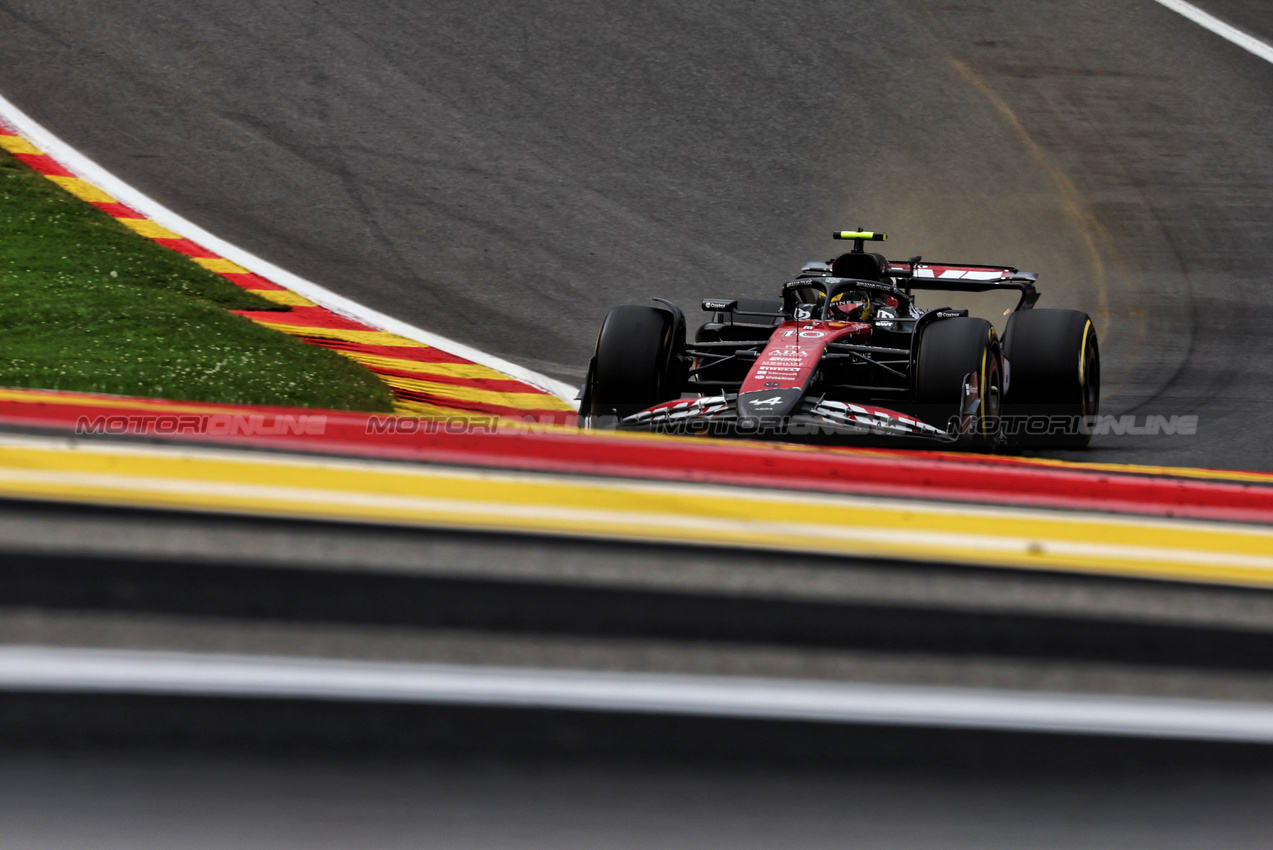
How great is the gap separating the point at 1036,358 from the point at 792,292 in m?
1.32

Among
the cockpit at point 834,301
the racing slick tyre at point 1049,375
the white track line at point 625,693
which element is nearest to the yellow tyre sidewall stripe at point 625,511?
the white track line at point 625,693

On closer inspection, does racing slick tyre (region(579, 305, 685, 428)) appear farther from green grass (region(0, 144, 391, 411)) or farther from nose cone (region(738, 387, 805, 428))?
green grass (region(0, 144, 391, 411))

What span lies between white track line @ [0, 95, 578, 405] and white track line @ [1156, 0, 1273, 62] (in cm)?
1061

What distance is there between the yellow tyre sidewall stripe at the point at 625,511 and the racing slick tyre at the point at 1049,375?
4959 mm

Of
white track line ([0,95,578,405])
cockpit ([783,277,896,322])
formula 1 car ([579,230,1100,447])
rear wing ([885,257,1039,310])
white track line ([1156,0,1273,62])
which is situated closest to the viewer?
formula 1 car ([579,230,1100,447])

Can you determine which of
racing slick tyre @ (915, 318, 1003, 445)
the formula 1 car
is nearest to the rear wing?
the formula 1 car

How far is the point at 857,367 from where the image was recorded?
22.0ft

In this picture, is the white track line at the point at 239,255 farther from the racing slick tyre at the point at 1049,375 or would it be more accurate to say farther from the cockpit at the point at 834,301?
the racing slick tyre at the point at 1049,375

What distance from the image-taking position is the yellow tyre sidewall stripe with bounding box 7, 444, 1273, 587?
182cm

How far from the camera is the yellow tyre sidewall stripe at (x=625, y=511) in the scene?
182 centimetres

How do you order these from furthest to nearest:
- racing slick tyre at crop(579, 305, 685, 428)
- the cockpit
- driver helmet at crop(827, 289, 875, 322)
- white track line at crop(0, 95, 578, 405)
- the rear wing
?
white track line at crop(0, 95, 578, 405)
the rear wing
driver helmet at crop(827, 289, 875, 322)
the cockpit
racing slick tyre at crop(579, 305, 685, 428)

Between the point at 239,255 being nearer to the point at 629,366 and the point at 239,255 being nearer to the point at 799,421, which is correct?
the point at 629,366

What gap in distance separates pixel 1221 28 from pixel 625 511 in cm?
1538

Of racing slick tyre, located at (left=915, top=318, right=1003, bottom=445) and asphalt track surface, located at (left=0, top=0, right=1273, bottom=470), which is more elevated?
asphalt track surface, located at (left=0, top=0, right=1273, bottom=470)
